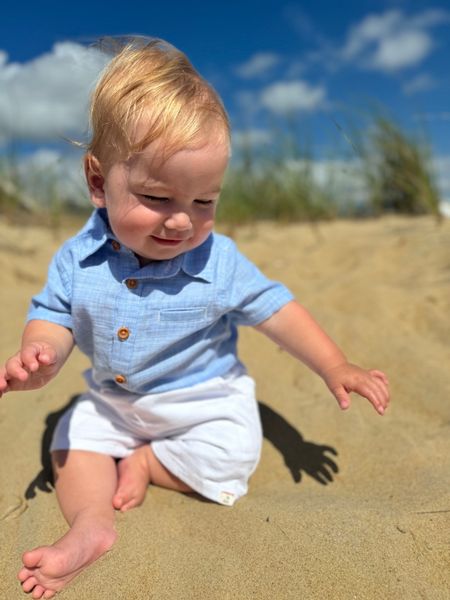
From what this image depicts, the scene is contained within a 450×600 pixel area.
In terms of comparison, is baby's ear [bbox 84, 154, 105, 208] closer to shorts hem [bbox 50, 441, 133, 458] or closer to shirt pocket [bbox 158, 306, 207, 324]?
shirt pocket [bbox 158, 306, 207, 324]

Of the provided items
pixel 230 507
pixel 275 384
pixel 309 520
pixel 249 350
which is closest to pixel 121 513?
pixel 230 507

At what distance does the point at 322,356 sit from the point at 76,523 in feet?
2.43

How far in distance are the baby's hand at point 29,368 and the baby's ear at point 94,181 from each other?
39 cm

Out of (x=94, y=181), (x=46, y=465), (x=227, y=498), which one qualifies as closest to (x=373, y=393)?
(x=227, y=498)

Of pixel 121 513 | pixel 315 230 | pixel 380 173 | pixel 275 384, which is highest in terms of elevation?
pixel 380 173

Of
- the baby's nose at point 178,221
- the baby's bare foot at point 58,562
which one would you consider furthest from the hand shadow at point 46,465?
the baby's nose at point 178,221

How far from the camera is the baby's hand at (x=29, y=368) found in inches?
48.2

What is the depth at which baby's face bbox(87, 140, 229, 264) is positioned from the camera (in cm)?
128

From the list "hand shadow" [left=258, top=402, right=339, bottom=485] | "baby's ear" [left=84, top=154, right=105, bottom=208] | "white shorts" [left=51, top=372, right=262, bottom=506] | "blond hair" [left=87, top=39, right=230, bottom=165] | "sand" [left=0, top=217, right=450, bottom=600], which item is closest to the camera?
"sand" [left=0, top=217, right=450, bottom=600]

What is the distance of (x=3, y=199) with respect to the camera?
6.00 m

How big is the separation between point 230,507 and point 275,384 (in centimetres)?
74

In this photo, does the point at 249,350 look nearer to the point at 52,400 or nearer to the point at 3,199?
the point at 52,400

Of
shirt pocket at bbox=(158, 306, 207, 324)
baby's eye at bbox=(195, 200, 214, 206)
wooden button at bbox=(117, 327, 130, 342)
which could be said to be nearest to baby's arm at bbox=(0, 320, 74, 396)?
wooden button at bbox=(117, 327, 130, 342)

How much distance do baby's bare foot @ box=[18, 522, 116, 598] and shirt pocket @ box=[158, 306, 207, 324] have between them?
0.54 meters
